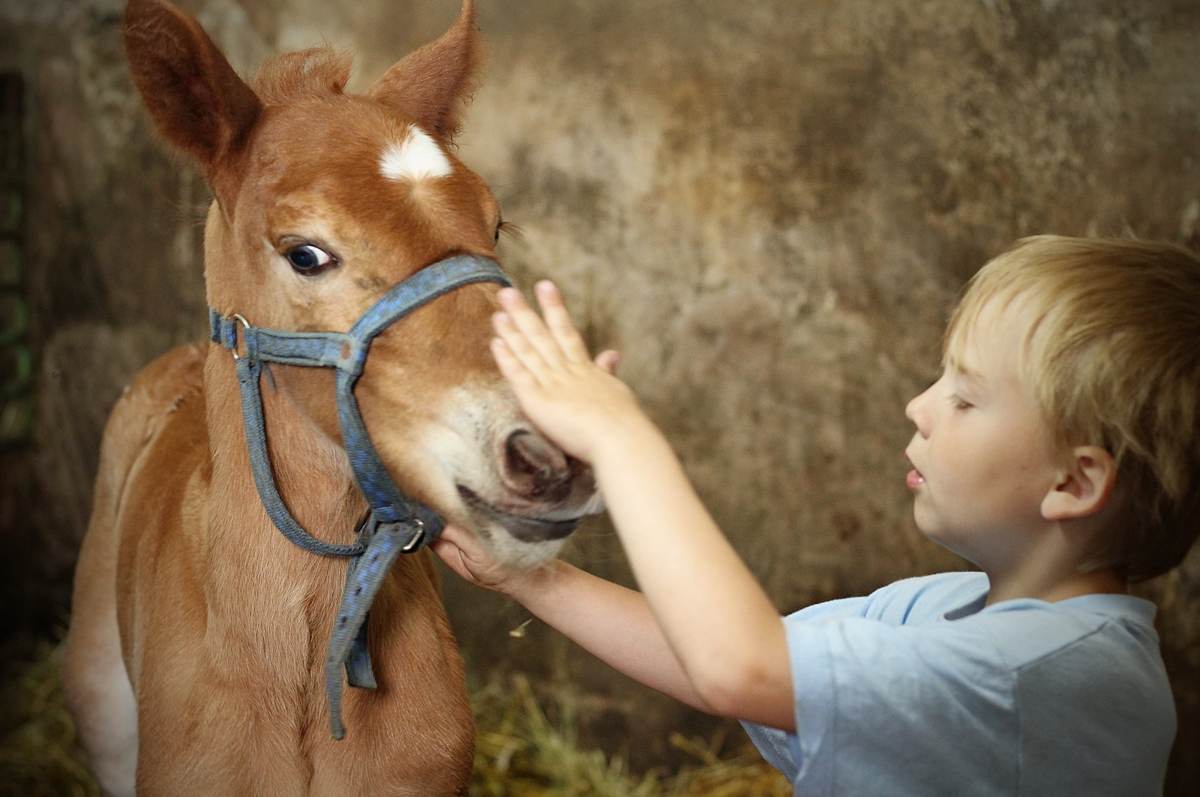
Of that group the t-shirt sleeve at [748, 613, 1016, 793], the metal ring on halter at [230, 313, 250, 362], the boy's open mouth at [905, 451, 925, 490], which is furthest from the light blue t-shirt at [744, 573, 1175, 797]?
the metal ring on halter at [230, 313, 250, 362]

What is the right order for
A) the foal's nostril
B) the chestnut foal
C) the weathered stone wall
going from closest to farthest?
the foal's nostril → the chestnut foal → the weathered stone wall

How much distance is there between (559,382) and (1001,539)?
0.60 metres

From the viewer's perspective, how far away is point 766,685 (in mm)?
1126

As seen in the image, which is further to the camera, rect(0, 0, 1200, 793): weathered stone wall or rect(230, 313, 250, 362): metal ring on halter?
rect(0, 0, 1200, 793): weathered stone wall

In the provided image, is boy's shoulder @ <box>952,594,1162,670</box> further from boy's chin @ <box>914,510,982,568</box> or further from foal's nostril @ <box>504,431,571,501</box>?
foal's nostril @ <box>504,431,571,501</box>

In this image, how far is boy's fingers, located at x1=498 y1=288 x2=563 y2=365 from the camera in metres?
1.24

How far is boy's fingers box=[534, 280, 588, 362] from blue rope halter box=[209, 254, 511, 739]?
227mm

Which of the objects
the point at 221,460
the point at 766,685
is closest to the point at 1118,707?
the point at 766,685

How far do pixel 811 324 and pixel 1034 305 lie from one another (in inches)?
71.4

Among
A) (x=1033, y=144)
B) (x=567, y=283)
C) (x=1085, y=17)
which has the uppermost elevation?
(x=1085, y=17)

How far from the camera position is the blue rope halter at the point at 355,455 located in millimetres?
1463

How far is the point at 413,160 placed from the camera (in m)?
1.54

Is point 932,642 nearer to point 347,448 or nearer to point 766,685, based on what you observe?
point 766,685

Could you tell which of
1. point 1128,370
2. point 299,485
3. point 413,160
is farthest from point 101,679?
point 1128,370
